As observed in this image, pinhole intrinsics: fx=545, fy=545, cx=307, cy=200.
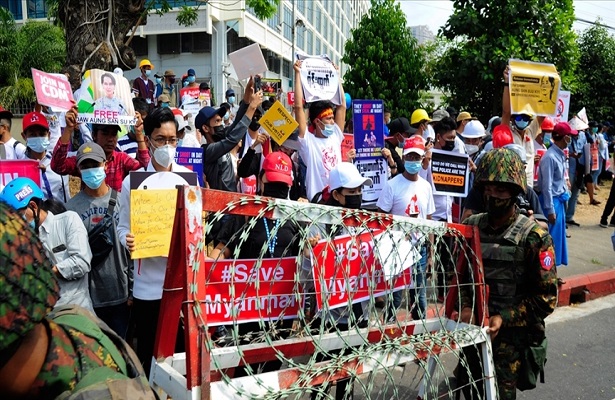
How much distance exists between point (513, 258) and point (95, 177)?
2.70 meters

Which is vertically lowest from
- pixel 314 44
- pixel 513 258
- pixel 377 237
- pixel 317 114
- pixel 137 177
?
pixel 513 258

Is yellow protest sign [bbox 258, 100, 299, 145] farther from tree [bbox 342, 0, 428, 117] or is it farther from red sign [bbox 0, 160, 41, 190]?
tree [bbox 342, 0, 428, 117]

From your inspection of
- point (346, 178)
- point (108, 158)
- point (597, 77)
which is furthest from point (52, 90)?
point (597, 77)

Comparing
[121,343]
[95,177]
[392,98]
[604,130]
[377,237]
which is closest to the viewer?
[121,343]

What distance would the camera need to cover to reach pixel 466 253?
3.02m

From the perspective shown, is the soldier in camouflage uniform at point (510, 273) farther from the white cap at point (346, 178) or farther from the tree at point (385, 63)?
the tree at point (385, 63)

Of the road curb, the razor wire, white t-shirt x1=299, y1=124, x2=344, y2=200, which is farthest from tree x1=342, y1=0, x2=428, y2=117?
the razor wire

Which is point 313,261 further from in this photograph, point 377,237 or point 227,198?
point 227,198

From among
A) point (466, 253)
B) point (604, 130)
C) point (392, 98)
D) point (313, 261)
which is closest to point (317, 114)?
point (466, 253)

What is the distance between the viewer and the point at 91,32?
6.14m

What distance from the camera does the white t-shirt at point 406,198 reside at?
5074mm

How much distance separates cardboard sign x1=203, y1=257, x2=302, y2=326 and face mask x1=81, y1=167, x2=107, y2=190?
1.59 metres

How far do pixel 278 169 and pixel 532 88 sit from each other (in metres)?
3.49

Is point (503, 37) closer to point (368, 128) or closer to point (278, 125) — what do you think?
point (368, 128)
